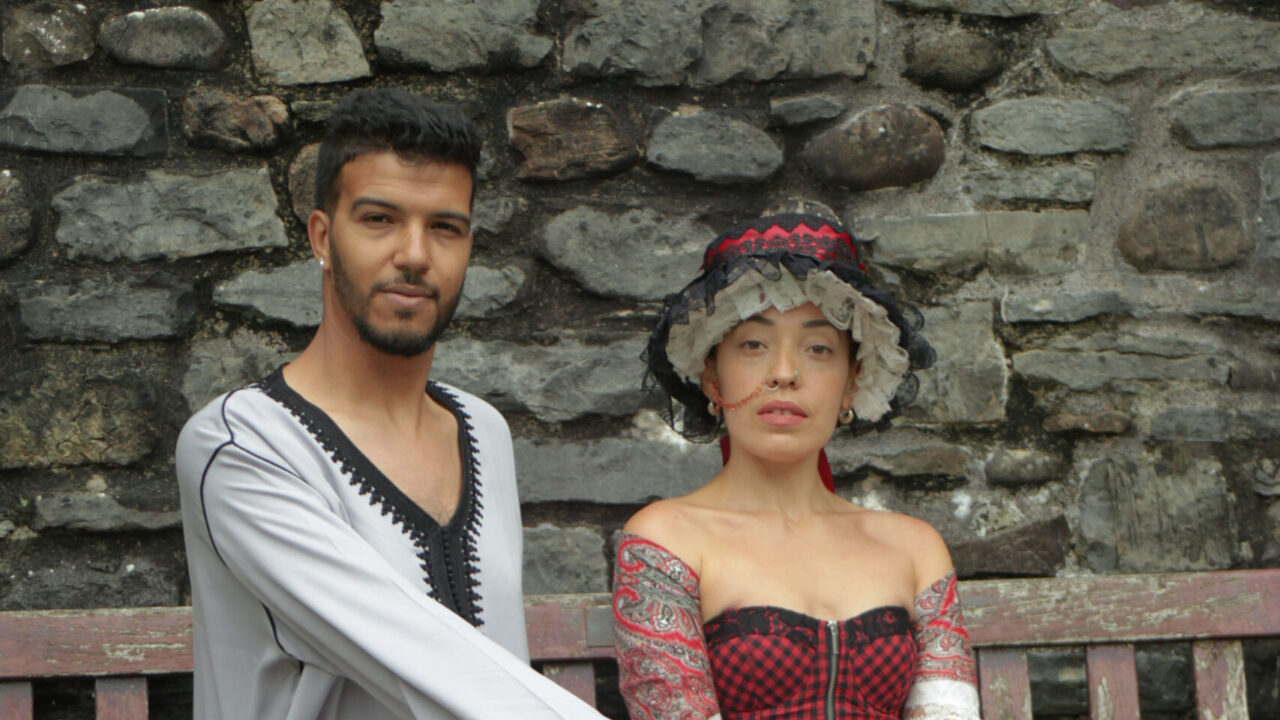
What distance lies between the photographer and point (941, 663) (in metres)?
2.09

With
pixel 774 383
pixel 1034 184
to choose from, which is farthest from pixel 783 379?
pixel 1034 184

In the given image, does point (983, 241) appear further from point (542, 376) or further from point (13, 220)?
point (13, 220)

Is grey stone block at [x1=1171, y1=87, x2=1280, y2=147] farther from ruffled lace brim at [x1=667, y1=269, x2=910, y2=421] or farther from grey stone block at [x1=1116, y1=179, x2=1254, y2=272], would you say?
ruffled lace brim at [x1=667, y1=269, x2=910, y2=421]

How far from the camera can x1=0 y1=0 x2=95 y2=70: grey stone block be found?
2678 millimetres

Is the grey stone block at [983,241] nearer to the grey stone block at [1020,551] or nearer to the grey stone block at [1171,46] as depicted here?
the grey stone block at [1171,46]

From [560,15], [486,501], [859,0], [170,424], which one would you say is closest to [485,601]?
[486,501]

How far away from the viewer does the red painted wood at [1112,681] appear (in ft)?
7.95

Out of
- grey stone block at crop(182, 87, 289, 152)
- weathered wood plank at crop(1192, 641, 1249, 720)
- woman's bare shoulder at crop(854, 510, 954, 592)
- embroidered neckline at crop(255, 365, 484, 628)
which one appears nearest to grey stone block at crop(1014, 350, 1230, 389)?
weathered wood plank at crop(1192, 641, 1249, 720)

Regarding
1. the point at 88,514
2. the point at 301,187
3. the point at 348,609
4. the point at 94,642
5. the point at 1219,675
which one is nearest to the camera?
the point at 348,609

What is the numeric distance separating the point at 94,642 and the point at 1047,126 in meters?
2.12

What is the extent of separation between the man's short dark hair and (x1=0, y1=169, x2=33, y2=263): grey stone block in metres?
0.95

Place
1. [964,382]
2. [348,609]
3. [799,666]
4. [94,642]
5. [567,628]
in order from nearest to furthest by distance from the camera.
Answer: [348,609] → [799,666] → [94,642] → [567,628] → [964,382]

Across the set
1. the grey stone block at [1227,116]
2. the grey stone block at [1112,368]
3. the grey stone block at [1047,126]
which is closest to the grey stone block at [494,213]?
the grey stone block at [1047,126]

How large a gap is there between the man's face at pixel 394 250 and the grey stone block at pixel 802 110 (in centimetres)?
105
